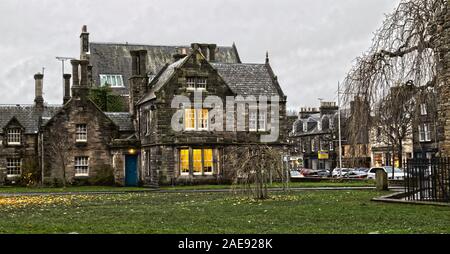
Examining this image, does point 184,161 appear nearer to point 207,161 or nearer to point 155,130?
point 207,161

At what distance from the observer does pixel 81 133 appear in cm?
5212

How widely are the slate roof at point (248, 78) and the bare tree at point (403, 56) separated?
29365 mm

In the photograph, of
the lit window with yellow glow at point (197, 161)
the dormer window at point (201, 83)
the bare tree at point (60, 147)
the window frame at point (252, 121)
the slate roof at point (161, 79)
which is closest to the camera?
the lit window with yellow glow at point (197, 161)

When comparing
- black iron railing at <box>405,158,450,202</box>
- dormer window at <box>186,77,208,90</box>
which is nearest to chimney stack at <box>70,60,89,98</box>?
Result: dormer window at <box>186,77,208,90</box>

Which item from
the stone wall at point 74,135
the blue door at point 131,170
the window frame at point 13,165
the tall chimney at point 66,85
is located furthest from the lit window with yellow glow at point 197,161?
the tall chimney at point 66,85

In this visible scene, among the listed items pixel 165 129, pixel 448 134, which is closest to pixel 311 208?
pixel 448 134

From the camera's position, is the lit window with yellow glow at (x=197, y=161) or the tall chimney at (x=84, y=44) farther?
the tall chimney at (x=84, y=44)

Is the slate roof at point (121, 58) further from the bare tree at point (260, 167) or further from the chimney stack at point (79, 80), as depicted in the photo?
the bare tree at point (260, 167)

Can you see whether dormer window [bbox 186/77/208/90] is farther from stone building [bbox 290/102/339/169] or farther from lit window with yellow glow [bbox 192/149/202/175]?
stone building [bbox 290/102/339/169]

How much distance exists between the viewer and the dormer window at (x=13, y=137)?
5569 centimetres

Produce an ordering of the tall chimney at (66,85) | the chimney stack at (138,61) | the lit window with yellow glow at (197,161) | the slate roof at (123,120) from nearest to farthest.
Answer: the lit window with yellow glow at (197,161) → the chimney stack at (138,61) → the slate roof at (123,120) → the tall chimney at (66,85)

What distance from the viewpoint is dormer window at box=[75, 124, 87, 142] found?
2047 inches
